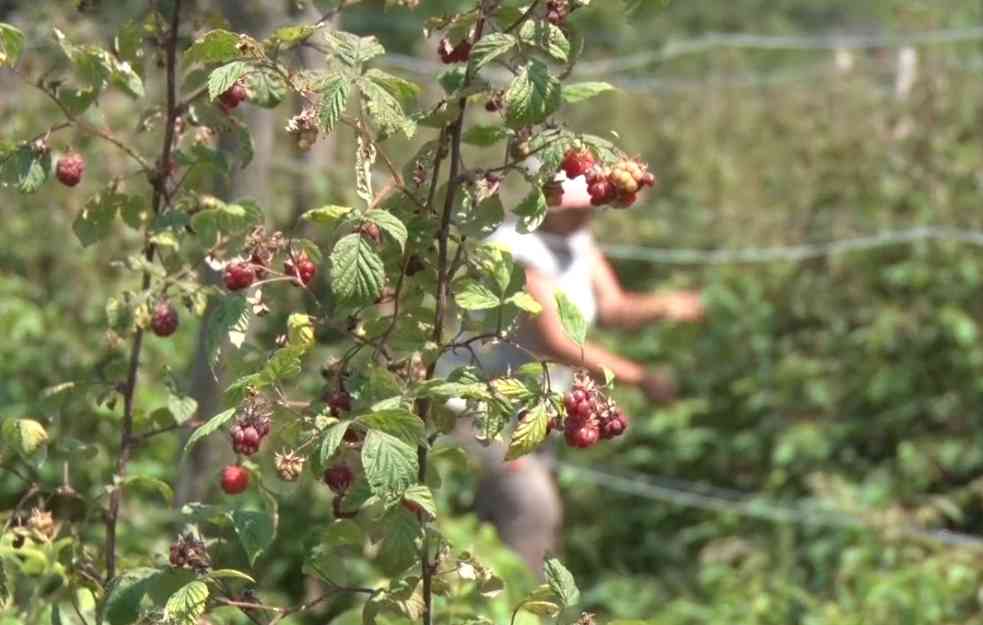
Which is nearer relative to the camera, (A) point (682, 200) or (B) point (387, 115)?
(B) point (387, 115)

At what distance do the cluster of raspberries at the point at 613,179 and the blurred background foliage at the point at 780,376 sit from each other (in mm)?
2868

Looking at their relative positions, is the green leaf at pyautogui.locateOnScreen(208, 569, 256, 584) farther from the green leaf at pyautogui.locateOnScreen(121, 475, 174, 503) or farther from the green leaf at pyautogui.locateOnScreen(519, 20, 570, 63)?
the green leaf at pyautogui.locateOnScreen(519, 20, 570, 63)

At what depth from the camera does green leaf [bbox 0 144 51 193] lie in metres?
2.22

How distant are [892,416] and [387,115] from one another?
4.45m

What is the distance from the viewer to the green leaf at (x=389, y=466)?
1.86 metres

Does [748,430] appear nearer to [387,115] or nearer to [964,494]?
[964,494]

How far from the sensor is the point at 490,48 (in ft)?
→ 6.35

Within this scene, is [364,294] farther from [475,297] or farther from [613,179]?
[613,179]

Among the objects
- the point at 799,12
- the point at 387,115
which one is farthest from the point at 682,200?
the point at 799,12

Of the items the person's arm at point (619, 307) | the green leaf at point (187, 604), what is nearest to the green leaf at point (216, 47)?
the green leaf at point (187, 604)

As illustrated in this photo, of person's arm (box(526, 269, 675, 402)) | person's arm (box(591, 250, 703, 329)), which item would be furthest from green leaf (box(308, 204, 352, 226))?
person's arm (box(591, 250, 703, 329))

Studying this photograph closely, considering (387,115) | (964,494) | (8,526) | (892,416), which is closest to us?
(387,115)

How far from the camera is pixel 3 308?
6.03m

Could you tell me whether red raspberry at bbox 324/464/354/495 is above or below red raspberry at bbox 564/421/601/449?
below
